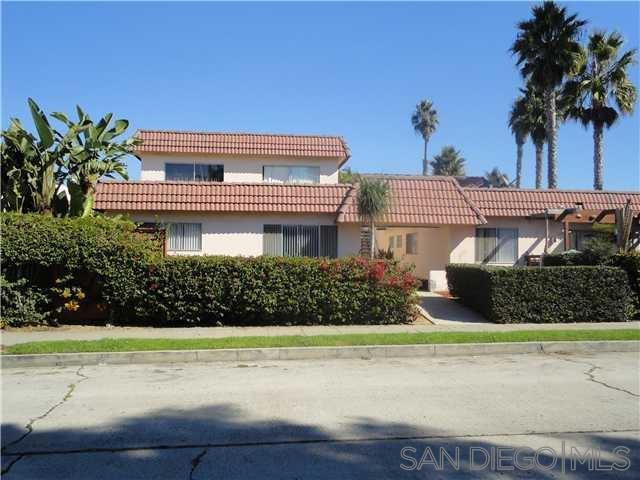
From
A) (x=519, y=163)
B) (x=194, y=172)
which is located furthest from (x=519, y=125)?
(x=194, y=172)

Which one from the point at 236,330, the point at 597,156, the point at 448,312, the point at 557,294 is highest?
the point at 597,156

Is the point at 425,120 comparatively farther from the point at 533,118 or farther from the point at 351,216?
the point at 351,216

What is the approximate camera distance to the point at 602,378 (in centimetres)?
797

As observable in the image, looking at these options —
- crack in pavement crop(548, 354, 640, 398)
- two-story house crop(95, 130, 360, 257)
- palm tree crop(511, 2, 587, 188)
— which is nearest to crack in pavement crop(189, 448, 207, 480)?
crack in pavement crop(548, 354, 640, 398)

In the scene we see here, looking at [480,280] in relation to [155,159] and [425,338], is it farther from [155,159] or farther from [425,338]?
[155,159]

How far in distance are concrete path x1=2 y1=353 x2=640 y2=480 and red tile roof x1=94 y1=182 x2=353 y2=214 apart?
9.86 meters

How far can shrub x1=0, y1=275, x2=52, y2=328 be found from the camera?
1230 cm

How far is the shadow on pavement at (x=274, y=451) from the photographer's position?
443 centimetres

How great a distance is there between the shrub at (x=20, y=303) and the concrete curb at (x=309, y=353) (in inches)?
141

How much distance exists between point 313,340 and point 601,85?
23.8 meters

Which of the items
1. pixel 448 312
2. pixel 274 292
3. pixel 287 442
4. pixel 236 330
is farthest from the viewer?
pixel 448 312

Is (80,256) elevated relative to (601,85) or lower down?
lower down

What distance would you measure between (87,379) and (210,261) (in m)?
5.19

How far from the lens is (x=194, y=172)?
2373 centimetres
